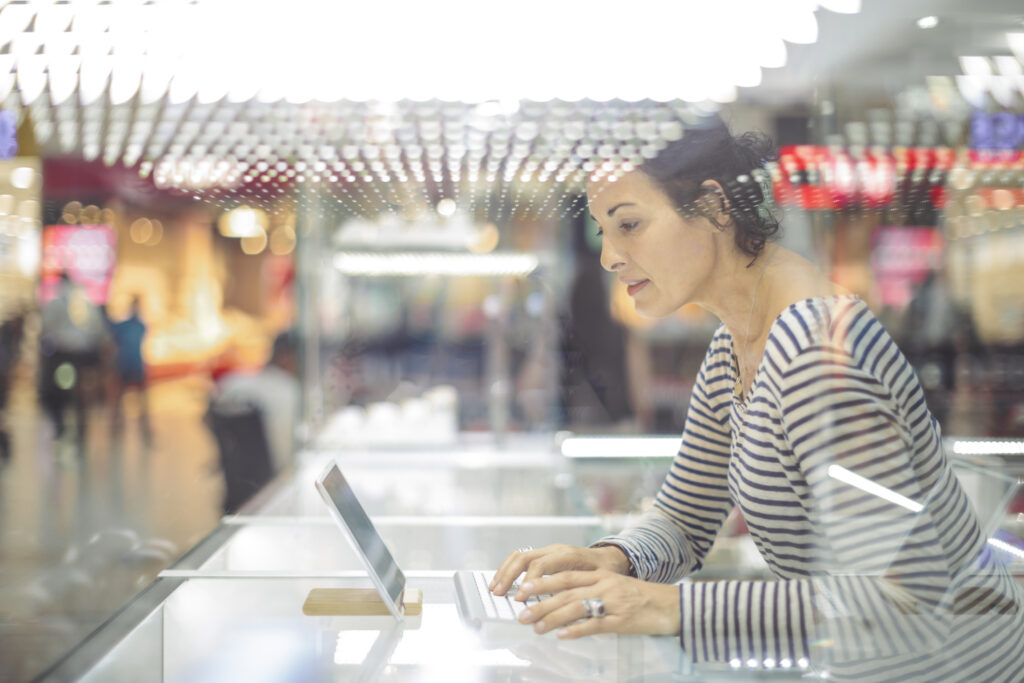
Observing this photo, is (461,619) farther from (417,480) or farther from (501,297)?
(501,297)

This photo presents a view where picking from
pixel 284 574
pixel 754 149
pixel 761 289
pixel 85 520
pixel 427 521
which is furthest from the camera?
pixel 85 520

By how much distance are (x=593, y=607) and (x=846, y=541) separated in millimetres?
296

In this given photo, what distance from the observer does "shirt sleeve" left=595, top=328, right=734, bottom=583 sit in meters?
1.10

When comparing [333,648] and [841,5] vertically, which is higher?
[841,5]

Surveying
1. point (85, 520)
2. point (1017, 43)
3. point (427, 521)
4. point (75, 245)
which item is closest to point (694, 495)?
point (427, 521)

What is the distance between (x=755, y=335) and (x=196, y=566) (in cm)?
102

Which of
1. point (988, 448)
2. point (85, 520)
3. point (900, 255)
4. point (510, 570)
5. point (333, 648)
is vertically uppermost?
point (900, 255)

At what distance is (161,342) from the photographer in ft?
32.5

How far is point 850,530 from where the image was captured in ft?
2.89

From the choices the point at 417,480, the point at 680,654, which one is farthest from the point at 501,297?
the point at 680,654

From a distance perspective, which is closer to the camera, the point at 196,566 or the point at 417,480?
the point at 196,566

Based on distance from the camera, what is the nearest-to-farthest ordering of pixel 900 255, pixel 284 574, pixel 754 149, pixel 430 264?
pixel 754 149 → pixel 900 255 → pixel 284 574 → pixel 430 264

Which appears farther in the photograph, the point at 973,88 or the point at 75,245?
the point at 75,245

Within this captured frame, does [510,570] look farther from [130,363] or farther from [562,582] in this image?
[130,363]
